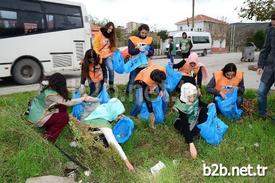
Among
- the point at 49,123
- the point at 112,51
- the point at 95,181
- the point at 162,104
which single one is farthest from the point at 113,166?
the point at 112,51

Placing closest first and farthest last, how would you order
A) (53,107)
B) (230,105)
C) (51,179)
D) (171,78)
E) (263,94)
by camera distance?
1. (51,179)
2. (53,107)
3. (263,94)
4. (230,105)
5. (171,78)

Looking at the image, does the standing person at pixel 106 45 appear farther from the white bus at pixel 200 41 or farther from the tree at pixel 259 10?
the white bus at pixel 200 41

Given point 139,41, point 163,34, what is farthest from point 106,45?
point 163,34

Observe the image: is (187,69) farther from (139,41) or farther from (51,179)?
(51,179)

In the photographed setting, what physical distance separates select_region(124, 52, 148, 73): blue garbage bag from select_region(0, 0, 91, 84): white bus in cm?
503

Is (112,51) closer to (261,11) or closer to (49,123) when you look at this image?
(49,123)

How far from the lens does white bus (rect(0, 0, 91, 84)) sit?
9898 mm

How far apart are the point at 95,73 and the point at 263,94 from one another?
2978mm

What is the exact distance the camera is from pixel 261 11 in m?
17.7

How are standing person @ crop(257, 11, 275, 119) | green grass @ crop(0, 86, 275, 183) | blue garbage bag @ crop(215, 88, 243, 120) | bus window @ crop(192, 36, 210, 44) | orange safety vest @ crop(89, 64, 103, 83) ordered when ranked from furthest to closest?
bus window @ crop(192, 36, 210, 44), orange safety vest @ crop(89, 64, 103, 83), blue garbage bag @ crop(215, 88, 243, 120), standing person @ crop(257, 11, 275, 119), green grass @ crop(0, 86, 275, 183)

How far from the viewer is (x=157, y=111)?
5.68m

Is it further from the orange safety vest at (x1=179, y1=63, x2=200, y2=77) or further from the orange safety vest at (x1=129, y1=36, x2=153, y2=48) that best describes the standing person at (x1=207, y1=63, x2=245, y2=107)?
the orange safety vest at (x1=129, y1=36, x2=153, y2=48)

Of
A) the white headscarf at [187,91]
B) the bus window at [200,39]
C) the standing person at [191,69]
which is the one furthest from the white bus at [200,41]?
the white headscarf at [187,91]

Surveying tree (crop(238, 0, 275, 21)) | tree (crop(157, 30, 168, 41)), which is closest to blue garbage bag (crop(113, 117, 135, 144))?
tree (crop(238, 0, 275, 21))
